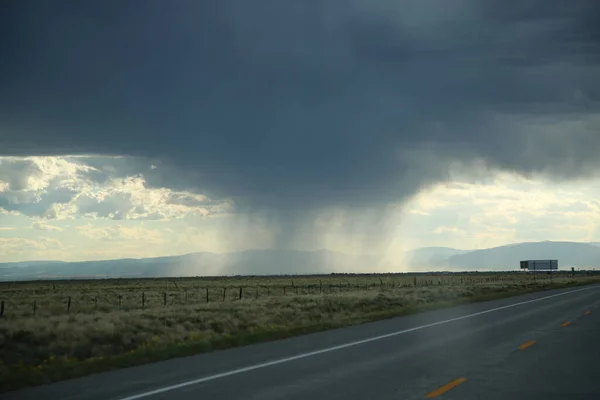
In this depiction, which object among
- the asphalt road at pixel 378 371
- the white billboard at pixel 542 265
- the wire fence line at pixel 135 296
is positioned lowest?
the wire fence line at pixel 135 296

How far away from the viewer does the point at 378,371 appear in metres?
12.2

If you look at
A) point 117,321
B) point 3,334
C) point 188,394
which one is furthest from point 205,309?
point 188,394

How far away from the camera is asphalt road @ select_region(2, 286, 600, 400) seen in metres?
10.0

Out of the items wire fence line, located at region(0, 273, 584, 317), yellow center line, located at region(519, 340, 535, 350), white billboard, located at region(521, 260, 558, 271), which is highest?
white billboard, located at region(521, 260, 558, 271)

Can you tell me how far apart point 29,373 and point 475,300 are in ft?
103

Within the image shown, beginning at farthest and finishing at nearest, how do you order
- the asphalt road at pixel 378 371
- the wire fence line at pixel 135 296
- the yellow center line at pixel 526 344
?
1. the wire fence line at pixel 135 296
2. the yellow center line at pixel 526 344
3. the asphalt road at pixel 378 371

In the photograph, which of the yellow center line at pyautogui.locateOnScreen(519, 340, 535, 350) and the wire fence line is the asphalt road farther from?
the wire fence line

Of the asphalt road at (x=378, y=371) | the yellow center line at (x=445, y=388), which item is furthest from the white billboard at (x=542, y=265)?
the yellow center line at (x=445, y=388)

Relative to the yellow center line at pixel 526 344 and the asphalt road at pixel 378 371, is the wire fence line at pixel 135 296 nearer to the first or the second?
the asphalt road at pixel 378 371

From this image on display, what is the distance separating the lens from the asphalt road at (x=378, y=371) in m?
10.0

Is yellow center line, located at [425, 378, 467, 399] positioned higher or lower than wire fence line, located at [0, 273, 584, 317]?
higher

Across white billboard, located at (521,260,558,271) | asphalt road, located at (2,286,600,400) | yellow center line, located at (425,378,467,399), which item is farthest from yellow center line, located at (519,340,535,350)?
white billboard, located at (521,260,558,271)

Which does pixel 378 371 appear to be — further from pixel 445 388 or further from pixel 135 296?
pixel 135 296

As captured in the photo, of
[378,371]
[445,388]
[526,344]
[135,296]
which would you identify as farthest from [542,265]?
[445,388]
